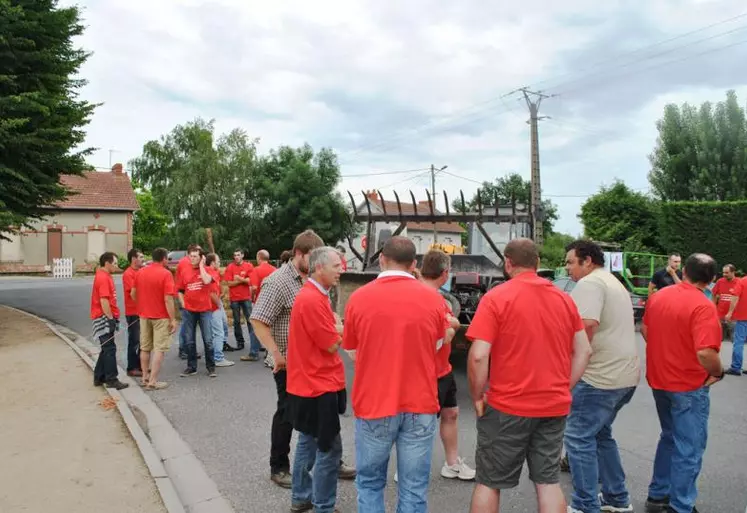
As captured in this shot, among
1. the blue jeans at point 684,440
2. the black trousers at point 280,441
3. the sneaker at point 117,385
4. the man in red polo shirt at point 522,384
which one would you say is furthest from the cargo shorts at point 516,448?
the sneaker at point 117,385

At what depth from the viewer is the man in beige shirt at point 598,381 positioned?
145 inches

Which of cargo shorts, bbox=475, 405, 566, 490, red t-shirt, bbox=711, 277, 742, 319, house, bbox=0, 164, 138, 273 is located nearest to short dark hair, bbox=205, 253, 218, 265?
cargo shorts, bbox=475, 405, 566, 490

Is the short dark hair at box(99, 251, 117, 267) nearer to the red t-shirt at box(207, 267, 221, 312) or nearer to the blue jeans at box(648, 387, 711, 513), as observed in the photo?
the red t-shirt at box(207, 267, 221, 312)

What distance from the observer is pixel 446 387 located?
4379 millimetres

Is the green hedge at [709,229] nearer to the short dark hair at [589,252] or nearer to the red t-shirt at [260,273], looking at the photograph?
the red t-shirt at [260,273]

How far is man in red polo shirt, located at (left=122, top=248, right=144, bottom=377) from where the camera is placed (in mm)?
8180

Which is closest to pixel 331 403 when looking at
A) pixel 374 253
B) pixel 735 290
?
pixel 374 253

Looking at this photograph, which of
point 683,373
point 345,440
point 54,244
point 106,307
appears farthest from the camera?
point 54,244

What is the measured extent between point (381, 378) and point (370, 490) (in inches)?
23.6

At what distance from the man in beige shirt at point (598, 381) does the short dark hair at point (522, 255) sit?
66 centimetres

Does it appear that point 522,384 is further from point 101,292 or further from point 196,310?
point 196,310

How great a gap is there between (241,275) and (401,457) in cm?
724

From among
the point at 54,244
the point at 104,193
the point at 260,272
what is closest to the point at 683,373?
the point at 260,272

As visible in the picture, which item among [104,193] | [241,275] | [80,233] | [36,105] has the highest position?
[104,193]
